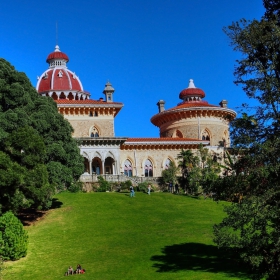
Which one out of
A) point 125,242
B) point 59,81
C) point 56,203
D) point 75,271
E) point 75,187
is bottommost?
point 75,271

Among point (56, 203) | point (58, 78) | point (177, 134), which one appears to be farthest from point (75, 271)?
point (58, 78)

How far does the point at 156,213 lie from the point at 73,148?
7.39m

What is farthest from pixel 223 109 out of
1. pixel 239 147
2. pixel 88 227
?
pixel 239 147

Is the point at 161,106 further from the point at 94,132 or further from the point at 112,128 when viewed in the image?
the point at 94,132

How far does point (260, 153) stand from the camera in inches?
647

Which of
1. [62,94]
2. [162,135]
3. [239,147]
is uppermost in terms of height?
[62,94]

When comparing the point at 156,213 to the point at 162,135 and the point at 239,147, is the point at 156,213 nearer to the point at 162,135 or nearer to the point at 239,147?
the point at 239,147

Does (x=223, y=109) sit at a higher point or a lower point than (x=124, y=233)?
higher

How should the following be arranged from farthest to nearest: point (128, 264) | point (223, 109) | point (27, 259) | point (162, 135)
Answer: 1. point (162, 135)
2. point (223, 109)
3. point (27, 259)
4. point (128, 264)

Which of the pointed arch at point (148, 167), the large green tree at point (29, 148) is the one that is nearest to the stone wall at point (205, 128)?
the pointed arch at point (148, 167)

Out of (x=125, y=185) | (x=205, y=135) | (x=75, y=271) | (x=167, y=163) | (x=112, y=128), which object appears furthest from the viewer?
(x=205, y=135)

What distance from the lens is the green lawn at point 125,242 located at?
21.1 metres

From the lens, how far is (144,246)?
24656 mm

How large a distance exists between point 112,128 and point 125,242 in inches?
1168
